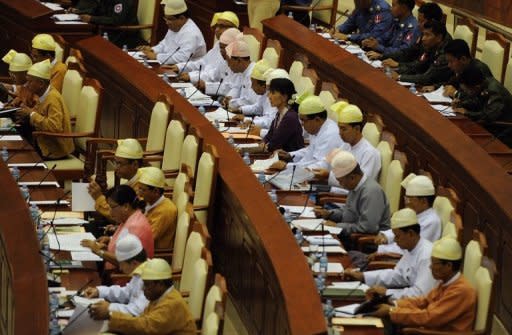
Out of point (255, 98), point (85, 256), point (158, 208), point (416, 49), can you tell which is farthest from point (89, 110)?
point (416, 49)

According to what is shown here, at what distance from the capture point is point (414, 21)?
38.0 ft

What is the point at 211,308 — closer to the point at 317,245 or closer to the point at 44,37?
the point at 317,245

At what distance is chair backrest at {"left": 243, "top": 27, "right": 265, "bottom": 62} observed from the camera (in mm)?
11570

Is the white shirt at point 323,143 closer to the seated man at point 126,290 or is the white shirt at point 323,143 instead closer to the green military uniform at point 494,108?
the green military uniform at point 494,108

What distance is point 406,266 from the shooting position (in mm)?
7461

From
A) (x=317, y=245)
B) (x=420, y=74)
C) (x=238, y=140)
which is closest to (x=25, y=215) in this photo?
(x=317, y=245)

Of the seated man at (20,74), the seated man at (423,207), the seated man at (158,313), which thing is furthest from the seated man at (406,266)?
the seated man at (20,74)

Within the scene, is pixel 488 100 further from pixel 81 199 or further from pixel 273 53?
pixel 81 199

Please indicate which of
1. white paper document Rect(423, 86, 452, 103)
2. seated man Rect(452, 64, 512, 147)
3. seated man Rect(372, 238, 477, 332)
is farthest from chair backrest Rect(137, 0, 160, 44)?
seated man Rect(372, 238, 477, 332)

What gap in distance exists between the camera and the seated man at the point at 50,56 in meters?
11.1

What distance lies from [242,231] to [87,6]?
234 inches

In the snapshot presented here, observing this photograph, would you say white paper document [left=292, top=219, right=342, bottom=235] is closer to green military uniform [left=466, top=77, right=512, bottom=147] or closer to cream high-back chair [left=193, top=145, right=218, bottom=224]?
cream high-back chair [left=193, top=145, right=218, bottom=224]

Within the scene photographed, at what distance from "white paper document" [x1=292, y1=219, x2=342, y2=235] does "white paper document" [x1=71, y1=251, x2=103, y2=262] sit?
3.82 ft

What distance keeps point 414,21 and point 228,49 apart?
5.62 feet
